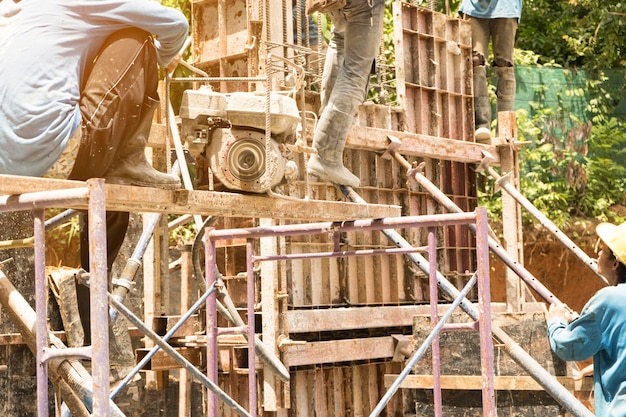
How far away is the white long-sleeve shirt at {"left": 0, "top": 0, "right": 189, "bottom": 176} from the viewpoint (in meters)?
5.34

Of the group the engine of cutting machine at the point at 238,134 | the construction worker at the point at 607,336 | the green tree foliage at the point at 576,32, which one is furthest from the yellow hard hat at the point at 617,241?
the green tree foliage at the point at 576,32

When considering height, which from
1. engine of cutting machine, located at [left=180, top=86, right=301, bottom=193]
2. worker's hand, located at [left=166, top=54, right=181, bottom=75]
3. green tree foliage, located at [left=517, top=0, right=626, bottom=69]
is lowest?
engine of cutting machine, located at [left=180, top=86, right=301, bottom=193]

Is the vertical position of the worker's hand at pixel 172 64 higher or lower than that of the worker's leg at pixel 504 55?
lower

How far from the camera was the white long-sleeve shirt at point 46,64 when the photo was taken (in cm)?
534

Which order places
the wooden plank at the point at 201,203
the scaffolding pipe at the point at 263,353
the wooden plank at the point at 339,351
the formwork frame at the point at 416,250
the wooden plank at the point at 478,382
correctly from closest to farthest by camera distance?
the wooden plank at the point at 201,203, the formwork frame at the point at 416,250, the scaffolding pipe at the point at 263,353, the wooden plank at the point at 478,382, the wooden plank at the point at 339,351

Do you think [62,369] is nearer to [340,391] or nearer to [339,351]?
[339,351]

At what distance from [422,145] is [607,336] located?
5.60 meters

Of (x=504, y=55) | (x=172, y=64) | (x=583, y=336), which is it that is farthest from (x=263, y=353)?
(x=504, y=55)

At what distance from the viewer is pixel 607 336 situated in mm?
5934

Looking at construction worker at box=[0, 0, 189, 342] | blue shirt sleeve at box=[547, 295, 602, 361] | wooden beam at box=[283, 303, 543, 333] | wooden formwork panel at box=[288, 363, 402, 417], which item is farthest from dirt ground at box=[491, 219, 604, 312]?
construction worker at box=[0, 0, 189, 342]

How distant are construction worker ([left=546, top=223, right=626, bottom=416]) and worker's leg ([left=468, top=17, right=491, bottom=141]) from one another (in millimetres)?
6511

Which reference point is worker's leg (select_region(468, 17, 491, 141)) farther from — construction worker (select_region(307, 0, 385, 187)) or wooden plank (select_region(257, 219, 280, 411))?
construction worker (select_region(307, 0, 385, 187))

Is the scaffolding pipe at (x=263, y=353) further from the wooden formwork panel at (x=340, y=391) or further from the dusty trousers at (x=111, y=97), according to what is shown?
the dusty trousers at (x=111, y=97)

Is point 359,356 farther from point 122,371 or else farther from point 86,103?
point 86,103
